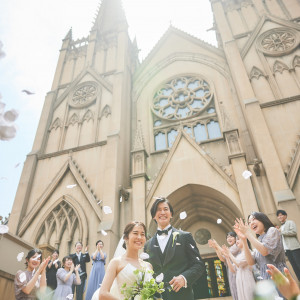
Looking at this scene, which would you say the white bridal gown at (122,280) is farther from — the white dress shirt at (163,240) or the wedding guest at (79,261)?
the wedding guest at (79,261)

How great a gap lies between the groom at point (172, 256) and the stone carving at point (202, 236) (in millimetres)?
9525

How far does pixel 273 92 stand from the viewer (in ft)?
41.5

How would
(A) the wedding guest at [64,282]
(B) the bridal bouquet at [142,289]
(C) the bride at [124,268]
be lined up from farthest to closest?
(A) the wedding guest at [64,282], (C) the bride at [124,268], (B) the bridal bouquet at [142,289]

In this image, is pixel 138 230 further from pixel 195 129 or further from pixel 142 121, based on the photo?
pixel 142 121

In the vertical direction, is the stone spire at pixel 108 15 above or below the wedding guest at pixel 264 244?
above

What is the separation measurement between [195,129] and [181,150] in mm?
3198

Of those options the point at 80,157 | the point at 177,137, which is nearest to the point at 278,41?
the point at 177,137

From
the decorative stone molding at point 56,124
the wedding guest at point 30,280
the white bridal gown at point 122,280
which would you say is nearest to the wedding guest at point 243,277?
the white bridal gown at point 122,280

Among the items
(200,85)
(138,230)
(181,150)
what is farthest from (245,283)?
(200,85)

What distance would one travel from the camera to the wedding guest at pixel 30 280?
3900 millimetres

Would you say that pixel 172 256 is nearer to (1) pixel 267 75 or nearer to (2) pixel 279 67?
(1) pixel 267 75

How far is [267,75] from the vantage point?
1333 cm

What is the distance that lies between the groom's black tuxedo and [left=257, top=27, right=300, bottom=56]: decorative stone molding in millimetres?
14100

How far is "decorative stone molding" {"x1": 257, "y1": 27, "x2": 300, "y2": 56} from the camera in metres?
14.0
